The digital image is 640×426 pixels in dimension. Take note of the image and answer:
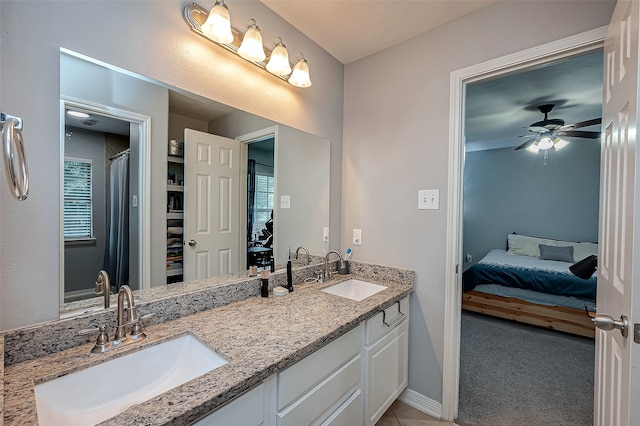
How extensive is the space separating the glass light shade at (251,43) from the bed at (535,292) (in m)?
3.52

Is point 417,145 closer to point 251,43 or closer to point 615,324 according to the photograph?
point 251,43

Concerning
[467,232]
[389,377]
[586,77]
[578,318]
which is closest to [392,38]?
[586,77]

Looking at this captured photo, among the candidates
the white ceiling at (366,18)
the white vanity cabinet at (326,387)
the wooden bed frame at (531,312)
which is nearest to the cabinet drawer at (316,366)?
the white vanity cabinet at (326,387)

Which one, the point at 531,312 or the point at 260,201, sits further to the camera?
the point at 531,312

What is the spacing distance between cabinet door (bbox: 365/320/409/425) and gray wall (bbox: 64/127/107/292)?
126 cm

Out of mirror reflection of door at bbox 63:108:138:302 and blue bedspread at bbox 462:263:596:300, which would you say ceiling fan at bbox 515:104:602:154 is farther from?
mirror reflection of door at bbox 63:108:138:302

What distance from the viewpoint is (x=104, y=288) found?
1.00 metres

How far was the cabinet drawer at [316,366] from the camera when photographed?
940 mm

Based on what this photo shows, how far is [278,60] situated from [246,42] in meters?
0.21

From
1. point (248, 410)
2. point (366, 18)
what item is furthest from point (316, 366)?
point (366, 18)

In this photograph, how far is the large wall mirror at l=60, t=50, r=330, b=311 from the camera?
971 mm

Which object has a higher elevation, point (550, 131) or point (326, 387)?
point (550, 131)

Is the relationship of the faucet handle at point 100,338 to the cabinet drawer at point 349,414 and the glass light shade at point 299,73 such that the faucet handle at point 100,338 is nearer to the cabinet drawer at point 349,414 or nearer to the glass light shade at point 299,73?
the cabinet drawer at point 349,414

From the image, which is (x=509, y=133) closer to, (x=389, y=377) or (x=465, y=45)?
(x=465, y=45)
